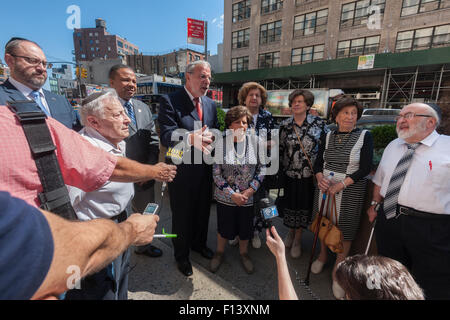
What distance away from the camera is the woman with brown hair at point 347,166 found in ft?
7.18

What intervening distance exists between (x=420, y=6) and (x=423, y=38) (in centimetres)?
252

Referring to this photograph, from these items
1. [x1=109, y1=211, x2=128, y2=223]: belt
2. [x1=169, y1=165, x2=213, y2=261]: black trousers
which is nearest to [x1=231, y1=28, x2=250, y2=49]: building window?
[x1=169, y1=165, x2=213, y2=261]: black trousers

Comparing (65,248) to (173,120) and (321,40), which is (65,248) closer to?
(173,120)

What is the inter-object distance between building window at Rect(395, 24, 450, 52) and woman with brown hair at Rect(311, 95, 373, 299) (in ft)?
71.9

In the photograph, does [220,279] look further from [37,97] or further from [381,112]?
[381,112]

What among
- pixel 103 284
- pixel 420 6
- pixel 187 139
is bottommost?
pixel 103 284

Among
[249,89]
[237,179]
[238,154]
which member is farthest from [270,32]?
[237,179]

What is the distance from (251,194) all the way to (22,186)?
2.02 metres

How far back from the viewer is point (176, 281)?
93.0 inches

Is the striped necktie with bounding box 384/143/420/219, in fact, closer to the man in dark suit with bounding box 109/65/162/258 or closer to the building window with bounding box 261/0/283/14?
the man in dark suit with bounding box 109/65/162/258

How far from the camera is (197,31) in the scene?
1008cm

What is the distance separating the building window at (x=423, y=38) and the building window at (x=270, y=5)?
1217 cm

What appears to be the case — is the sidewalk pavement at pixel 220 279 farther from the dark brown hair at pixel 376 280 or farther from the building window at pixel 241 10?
the building window at pixel 241 10

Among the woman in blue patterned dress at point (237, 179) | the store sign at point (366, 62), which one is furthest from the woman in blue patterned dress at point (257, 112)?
the store sign at point (366, 62)
